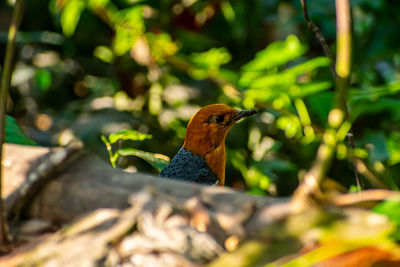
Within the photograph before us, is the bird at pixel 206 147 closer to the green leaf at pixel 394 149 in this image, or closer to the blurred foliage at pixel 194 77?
the blurred foliage at pixel 194 77

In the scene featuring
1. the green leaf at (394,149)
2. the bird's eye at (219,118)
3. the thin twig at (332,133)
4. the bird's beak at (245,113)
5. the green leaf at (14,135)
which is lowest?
the green leaf at (394,149)

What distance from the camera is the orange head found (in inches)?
142

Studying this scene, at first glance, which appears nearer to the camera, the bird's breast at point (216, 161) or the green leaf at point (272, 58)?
the green leaf at point (272, 58)

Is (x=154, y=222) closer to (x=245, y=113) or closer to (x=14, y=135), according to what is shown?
(x=14, y=135)

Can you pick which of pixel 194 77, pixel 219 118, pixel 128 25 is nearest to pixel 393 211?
pixel 219 118

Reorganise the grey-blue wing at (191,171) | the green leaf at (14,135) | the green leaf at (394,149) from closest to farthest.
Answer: the green leaf at (14,135)
the green leaf at (394,149)
the grey-blue wing at (191,171)

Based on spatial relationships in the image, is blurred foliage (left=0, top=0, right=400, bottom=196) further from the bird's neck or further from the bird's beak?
the bird's neck

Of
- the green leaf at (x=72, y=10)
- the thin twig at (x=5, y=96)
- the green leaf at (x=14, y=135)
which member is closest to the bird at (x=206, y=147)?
the green leaf at (x=14, y=135)

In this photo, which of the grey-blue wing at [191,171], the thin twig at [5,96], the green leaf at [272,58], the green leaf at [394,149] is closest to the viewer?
the thin twig at [5,96]

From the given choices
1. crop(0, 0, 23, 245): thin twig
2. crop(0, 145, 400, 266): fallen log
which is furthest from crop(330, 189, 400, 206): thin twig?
crop(0, 0, 23, 245): thin twig

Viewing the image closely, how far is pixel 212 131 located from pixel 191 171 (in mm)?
312

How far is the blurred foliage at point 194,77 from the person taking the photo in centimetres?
380

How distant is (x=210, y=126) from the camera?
3660 mm

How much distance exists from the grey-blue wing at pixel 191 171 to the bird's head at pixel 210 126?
79 millimetres
